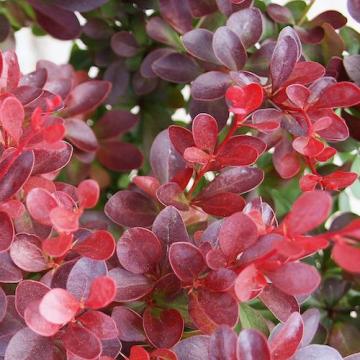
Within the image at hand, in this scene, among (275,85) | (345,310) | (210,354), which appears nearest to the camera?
(210,354)

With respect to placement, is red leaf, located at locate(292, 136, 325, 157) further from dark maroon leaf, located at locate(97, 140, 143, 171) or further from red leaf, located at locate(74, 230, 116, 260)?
dark maroon leaf, located at locate(97, 140, 143, 171)

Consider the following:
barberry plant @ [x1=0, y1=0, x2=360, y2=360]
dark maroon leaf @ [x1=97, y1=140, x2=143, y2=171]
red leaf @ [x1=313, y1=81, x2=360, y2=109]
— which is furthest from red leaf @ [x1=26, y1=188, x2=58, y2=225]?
dark maroon leaf @ [x1=97, y1=140, x2=143, y2=171]

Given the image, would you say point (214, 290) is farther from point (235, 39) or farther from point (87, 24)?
point (87, 24)

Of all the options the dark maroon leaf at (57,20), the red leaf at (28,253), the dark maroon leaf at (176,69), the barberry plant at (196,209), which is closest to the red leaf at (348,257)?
the barberry plant at (196,209)

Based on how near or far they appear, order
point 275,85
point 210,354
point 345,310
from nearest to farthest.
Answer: point 210,354
point 275,85
point 345,310

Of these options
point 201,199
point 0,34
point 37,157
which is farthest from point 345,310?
point 0,34

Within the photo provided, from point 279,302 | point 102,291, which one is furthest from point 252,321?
point 102,291

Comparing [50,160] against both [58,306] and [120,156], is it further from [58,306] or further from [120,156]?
[120,156]
